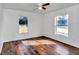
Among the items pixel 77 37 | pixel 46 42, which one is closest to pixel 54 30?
pixel 46 42

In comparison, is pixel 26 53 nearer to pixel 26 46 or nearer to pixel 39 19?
pixel 26 46

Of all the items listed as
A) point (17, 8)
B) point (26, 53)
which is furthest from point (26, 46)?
point (17, 8)

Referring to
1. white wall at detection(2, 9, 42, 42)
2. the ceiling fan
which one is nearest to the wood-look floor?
white wall at detection(2, 9, 42, 42)

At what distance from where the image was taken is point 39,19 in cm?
143

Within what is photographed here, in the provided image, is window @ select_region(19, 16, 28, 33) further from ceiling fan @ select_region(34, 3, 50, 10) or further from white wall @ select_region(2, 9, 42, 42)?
ceiling fan @ select_region(34, 3, 50, 10)

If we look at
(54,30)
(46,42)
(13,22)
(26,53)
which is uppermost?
(13,22)

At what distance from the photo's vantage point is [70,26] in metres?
1.39

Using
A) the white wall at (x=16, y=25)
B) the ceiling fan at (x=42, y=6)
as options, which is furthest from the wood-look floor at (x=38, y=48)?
the ceiling fan at (x=42, y=6)

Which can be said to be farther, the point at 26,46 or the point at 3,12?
the point at 26,46

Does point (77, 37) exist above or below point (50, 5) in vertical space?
below

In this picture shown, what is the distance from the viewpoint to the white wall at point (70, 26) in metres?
1.34

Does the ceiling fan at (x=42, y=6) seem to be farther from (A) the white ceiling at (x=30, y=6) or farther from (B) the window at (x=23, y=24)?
(B) the window at (x=23, y=24)

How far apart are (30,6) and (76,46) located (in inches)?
33.0

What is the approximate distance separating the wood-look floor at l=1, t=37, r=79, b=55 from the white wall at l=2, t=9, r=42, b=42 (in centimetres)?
8
